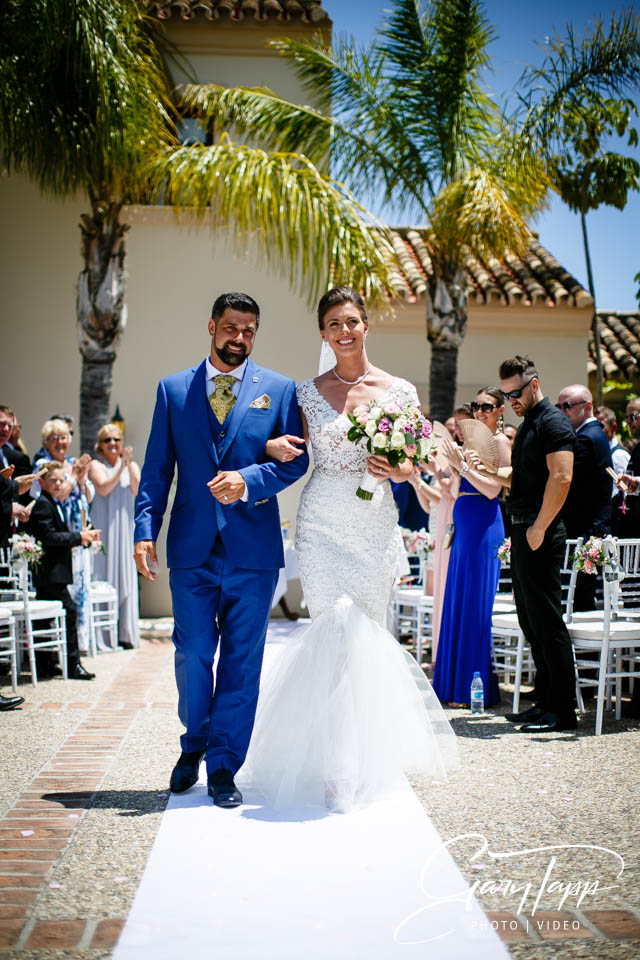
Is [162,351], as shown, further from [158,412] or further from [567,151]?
[158,412]

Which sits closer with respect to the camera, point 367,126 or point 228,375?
point 228,375

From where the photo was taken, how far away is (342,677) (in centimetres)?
448

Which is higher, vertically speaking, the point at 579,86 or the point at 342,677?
the point at 579,86

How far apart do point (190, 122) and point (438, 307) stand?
A: 5117mm

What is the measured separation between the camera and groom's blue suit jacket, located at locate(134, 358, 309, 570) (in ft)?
14.5

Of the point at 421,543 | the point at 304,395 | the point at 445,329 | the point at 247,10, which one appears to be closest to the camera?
the point at 304,395

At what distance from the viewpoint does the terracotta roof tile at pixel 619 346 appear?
714 inches

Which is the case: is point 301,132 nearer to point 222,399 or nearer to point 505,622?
point 505,622

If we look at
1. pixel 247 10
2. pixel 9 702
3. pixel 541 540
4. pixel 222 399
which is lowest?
pixel 9 702

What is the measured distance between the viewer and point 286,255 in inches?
518

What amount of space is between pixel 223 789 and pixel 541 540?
273cm

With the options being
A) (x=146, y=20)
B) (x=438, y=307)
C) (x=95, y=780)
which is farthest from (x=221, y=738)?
(x=146, y=20)

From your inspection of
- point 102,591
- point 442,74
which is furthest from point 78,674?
point 442,74

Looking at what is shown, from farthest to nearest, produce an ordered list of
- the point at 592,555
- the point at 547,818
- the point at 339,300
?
the point at 592,555
the point at 339,300
the point at 547,818
